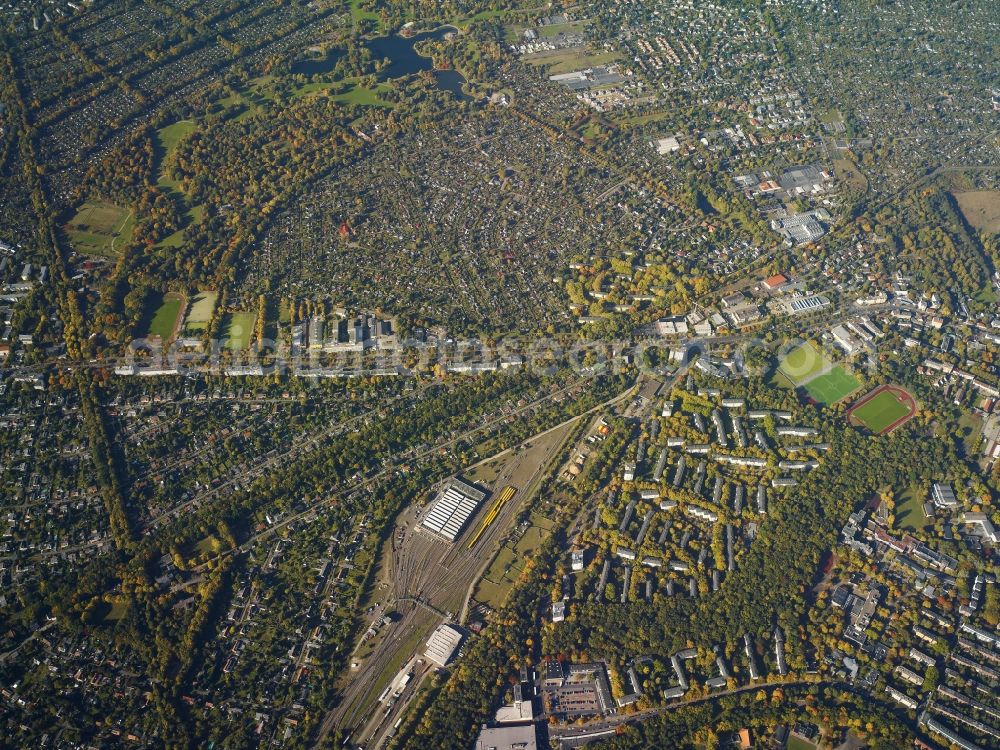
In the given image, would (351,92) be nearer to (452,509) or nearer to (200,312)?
(200,312)

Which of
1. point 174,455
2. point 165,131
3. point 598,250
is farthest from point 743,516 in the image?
point 165,131

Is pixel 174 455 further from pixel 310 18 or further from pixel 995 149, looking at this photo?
pixel 995 149

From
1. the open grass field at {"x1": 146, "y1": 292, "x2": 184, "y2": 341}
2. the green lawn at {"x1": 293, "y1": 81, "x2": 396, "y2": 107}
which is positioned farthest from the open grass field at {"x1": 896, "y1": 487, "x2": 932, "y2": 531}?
the green lawn at {"x1": 293, "y1": 81, "x2": 396, "y2": 107}

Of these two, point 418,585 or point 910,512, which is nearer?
point 418,585

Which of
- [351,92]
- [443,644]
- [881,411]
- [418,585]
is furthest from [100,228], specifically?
[881,411]

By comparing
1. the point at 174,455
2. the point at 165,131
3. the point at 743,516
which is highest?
the point at 165,131

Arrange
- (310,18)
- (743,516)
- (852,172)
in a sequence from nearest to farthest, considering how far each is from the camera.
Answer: (743,516) < (852,172) < (310,18)
